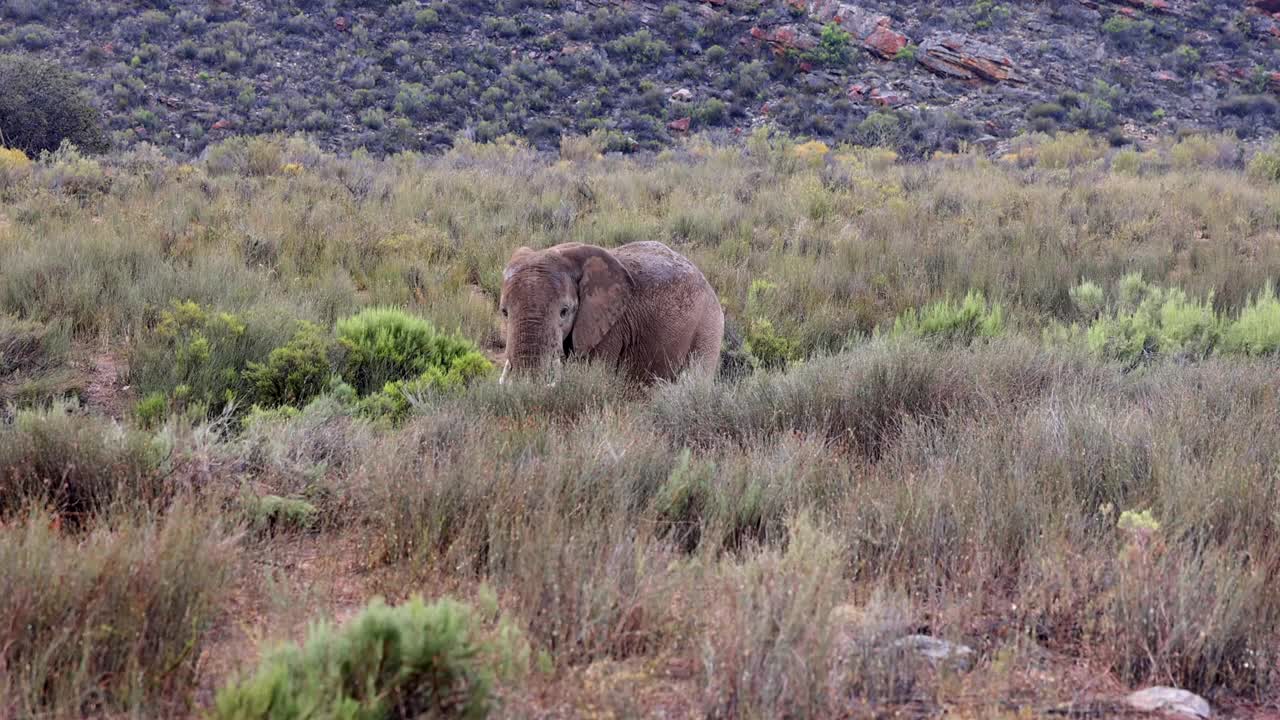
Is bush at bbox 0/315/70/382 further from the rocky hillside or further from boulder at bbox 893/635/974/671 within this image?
the rocky hillside

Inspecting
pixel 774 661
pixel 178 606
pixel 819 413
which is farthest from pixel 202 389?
pixel 774 661

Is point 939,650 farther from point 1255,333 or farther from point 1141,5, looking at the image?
point 1141,5

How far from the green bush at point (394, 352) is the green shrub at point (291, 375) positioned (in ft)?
1.17

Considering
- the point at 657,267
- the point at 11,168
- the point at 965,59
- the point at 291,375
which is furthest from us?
the point at 965,59

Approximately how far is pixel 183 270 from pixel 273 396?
10.0ft

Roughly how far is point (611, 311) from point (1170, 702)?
4807 mm

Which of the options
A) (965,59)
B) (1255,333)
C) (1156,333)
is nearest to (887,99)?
(965,59)

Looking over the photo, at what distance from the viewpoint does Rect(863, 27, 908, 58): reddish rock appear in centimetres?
3447

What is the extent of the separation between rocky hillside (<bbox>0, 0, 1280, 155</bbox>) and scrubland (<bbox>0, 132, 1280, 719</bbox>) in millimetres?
18791

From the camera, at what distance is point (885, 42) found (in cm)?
3466

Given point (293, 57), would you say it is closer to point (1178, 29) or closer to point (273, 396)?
point (273, 396)

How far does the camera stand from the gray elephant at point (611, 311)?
6.81m

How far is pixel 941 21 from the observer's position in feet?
118

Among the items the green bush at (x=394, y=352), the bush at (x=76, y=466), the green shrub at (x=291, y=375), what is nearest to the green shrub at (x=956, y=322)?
the green bush at (x=394, y=352)
